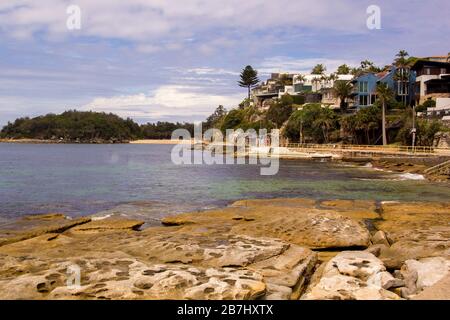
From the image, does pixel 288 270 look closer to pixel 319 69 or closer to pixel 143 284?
pixel 143 284

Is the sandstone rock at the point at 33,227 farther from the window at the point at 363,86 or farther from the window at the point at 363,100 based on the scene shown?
the window at the point at 363,100

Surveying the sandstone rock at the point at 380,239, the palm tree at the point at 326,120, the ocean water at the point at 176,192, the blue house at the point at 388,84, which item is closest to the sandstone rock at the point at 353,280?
the sandstone rock at the point at 380,239

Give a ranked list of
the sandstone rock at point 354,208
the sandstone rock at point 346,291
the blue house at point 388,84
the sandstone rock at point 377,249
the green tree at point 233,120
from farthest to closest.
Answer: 1. the green tree at point 233,120
2. the blue house at point 388,84
3. the sandstone rock at point 354,208
4. the sandstone rock at point 377,249
5. the sandstone rock at point 346,291

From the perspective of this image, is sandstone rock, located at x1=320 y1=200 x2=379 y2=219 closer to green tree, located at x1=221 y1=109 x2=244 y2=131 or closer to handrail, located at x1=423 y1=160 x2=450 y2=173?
handrail, located at x1=423 y1=160 x2=450 y2=173

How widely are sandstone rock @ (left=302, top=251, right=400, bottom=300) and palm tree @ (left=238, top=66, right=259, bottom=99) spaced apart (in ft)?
513

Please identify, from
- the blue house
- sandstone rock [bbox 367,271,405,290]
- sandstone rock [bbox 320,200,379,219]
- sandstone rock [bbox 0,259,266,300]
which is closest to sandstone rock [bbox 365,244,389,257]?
sandstone rock [bbox 367,271,405,290]

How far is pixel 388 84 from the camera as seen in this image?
9062 centimetres

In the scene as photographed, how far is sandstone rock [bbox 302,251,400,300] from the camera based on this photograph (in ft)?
30.3

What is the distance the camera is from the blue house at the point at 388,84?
88438 millimetres

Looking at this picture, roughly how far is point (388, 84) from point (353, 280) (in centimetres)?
8744

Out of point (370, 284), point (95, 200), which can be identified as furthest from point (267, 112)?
point (370, 284)

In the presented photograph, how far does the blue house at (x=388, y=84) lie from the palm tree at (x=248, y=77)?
Result: 73268 mm

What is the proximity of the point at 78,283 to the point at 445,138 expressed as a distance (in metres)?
66.4
